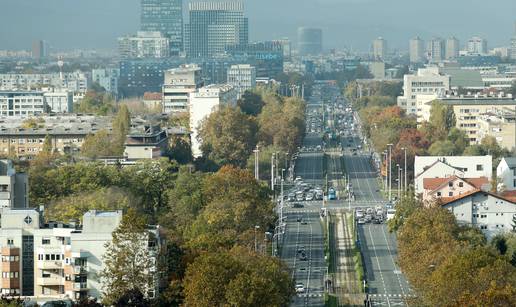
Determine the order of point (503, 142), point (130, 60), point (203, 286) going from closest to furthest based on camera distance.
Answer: point (203, 286)
point (503, 142)
point (130, 60)

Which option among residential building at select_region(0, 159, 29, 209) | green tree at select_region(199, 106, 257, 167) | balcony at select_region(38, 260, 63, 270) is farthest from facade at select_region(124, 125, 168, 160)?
balcony at select_region(38, 260, 63, 270)

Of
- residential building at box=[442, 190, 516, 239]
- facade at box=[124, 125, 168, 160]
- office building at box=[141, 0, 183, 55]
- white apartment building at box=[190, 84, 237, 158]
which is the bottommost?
residential building at box=[442, 190, 516, 239]

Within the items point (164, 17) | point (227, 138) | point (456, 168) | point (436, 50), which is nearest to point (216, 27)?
point (164, 17)

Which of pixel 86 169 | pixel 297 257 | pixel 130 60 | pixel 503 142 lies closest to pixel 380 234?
pixel 297 257

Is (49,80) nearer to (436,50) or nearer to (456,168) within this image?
(436,50)

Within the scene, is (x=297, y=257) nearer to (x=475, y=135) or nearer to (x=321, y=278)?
(x=321, y=278)

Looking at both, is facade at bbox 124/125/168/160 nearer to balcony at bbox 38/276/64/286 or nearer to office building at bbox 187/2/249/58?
balcony at bbox 38/276/64/286
